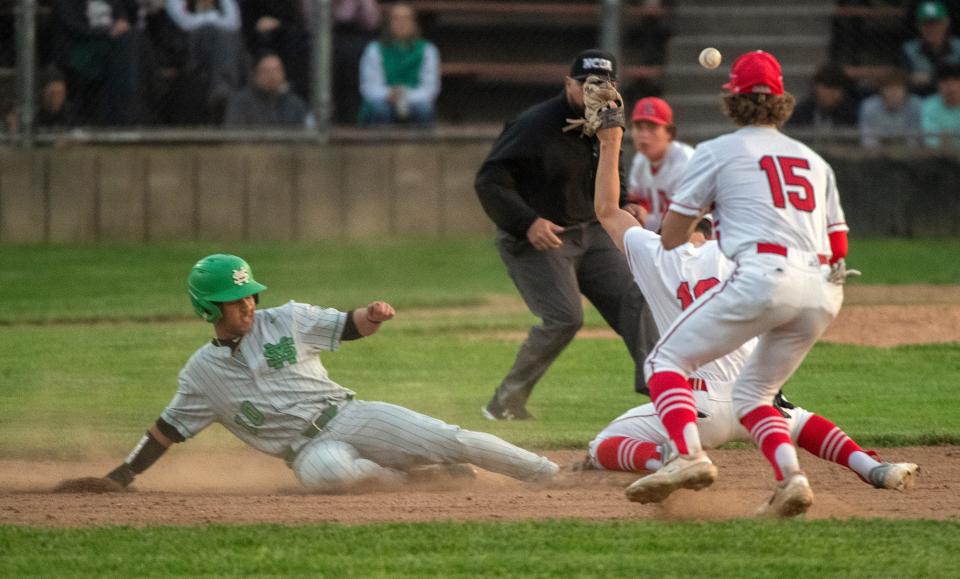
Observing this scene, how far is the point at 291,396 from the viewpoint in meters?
6.82

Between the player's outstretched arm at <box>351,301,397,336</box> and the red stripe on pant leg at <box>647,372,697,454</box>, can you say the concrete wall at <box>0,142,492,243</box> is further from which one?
the red stripe on pant leg at <box>647,372,697,454</box>

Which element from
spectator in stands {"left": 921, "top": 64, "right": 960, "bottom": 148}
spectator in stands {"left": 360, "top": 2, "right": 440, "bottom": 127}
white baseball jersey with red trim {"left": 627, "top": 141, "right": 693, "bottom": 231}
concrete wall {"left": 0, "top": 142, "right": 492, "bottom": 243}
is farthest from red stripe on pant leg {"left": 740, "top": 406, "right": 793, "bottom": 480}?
spectator in stands {"left": 921, "top": 64, "right": 960, "bottom": 148}

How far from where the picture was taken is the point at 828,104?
16.9 m

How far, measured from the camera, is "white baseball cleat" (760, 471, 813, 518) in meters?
5.88

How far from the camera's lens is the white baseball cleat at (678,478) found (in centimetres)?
580

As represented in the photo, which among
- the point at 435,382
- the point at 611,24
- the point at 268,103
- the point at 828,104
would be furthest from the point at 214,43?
the point at 435,382

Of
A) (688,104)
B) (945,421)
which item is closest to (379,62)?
(688,104)

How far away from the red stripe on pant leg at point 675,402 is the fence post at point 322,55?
10685mm

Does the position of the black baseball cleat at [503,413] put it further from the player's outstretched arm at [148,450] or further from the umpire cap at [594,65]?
the player's outstretched arm at [148,450]

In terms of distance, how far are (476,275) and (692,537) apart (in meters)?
10.1

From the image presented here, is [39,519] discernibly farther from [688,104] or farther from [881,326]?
[688,104]

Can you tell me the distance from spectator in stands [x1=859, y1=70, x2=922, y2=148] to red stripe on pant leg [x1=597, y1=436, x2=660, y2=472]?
35.3 feet

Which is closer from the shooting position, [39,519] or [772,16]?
[39,519]

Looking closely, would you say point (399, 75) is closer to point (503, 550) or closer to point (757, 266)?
point (757, 266)
